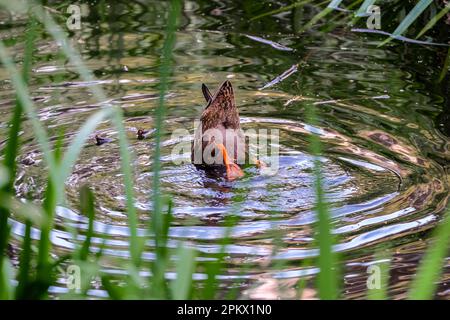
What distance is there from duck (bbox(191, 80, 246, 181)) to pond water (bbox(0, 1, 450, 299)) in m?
0.13

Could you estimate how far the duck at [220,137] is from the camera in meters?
5.47

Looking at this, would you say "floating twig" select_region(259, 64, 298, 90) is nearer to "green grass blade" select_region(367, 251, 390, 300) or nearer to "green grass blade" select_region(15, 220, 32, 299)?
"green grass blade" select_region(367, 251, 390, 300)

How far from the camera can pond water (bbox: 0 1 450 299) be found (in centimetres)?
409

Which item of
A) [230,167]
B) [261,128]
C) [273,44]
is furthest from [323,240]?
[273,44]

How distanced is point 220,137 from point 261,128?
1.31ft

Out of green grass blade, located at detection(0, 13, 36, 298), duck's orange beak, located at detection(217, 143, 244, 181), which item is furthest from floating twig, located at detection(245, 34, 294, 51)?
green grass blade, located at detection(0, 13, 36, 298)

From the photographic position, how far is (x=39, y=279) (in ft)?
8.14

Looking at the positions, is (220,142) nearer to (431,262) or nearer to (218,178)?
(218,178)

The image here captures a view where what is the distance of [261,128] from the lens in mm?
5852

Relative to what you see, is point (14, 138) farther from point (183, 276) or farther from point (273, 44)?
point (273, 44)

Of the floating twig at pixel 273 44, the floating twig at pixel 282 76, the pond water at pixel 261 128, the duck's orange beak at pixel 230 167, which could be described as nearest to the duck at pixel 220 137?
the duck's orange beak at pixel 230 167
